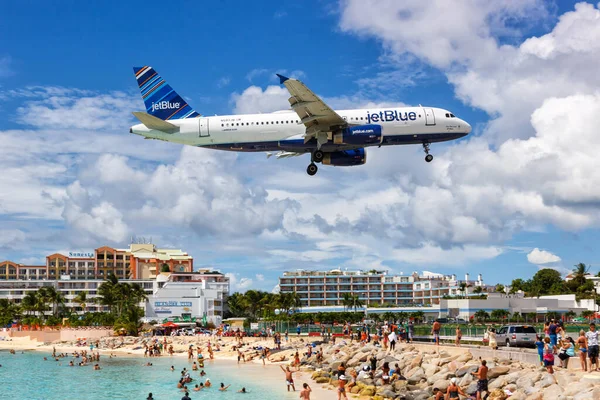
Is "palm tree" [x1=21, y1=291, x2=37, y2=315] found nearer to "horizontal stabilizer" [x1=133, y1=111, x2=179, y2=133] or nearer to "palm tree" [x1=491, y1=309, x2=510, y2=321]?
"palm tree" [x1=491, y1=309, x2=510, y2=321]

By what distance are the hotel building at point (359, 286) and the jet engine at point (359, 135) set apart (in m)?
126

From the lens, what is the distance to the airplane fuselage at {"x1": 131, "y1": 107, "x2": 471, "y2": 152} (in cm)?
4566

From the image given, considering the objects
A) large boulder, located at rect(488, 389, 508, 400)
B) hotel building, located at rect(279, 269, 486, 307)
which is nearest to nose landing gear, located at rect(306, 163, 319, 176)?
large boulder, located at rect(488, 389, 508, 400)

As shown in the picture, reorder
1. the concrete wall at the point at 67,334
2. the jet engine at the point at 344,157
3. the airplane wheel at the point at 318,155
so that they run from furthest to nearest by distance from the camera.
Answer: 1. the concrete wall at the point at 67,334
2. the jet engine at the point at 344,157
3. the airplane wheel at the point at 318,155

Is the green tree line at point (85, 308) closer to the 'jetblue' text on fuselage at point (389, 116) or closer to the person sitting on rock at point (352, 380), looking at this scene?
the person sitting on rock at point (352, 380)

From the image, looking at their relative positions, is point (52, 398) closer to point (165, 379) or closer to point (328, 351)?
point (165, 379)

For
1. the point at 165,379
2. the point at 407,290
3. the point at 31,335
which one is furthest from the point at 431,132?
the point at 407,290

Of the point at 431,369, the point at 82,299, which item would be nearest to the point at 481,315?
the point at 431,369

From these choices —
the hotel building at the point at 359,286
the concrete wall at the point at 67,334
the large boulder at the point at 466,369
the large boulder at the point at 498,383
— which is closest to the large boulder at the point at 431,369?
the large boulder at the point at 466,369

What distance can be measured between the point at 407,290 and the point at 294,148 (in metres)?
127

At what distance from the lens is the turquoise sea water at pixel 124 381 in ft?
153

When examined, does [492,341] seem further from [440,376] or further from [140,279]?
[140,279]

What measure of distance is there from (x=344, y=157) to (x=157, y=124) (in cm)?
1270

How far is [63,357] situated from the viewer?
82062 mm
